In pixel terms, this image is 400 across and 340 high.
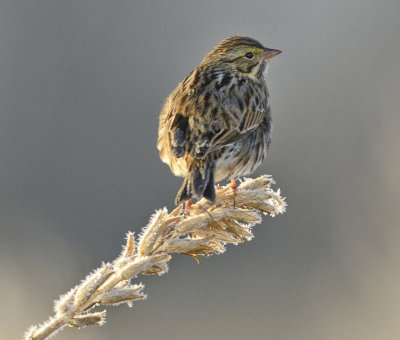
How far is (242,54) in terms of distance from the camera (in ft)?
21.5

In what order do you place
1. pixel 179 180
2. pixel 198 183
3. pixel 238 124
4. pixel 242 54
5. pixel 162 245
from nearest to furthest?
pixel 162 245
pixel 198 183
pixel 238 124
pixel 242 54
pixel 179 180

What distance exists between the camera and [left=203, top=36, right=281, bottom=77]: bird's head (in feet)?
21.4

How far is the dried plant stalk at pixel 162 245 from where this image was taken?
2854 millimetres

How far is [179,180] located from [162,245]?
12.9 m

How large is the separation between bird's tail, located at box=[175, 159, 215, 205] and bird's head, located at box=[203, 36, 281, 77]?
55.3 inches

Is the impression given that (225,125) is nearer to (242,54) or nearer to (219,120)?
(219,120)

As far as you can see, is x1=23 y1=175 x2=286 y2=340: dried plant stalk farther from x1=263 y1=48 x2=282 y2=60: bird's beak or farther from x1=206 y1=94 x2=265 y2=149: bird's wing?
x1=263 y1=48 x2=282 y2=60: bird's beak

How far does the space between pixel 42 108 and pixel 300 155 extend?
358 inches

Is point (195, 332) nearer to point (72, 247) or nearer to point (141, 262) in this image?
point (72, 247)

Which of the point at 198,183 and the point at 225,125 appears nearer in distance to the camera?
the point at 198,183

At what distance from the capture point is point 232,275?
15000 millimetres

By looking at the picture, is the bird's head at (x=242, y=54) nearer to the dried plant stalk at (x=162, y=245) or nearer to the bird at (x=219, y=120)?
the bird at (x=219, y=120)

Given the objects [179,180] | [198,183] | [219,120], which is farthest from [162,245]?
[179,180]

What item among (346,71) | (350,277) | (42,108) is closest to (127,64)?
(42,108)
